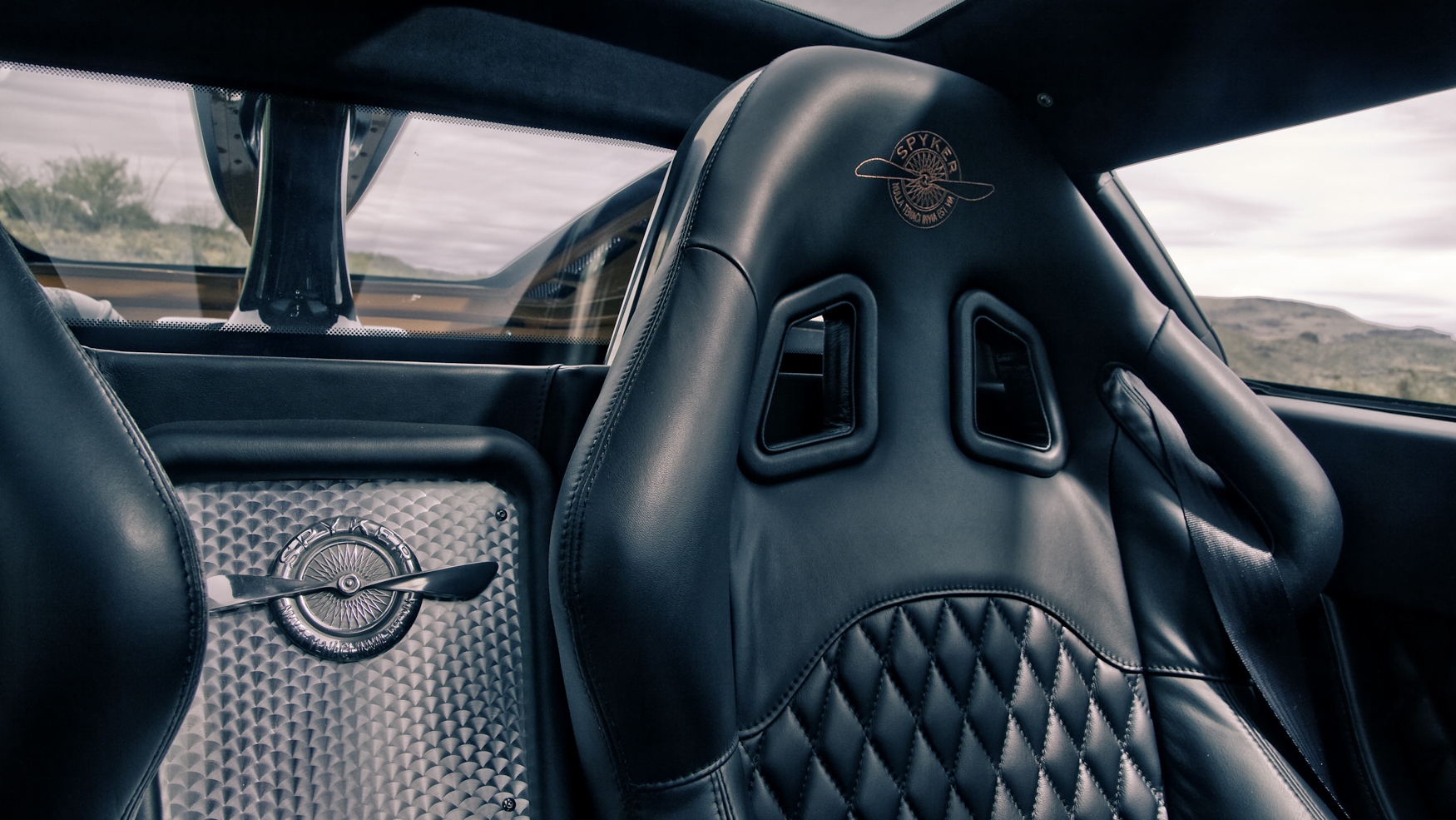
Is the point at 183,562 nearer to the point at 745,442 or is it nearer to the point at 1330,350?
the point at 745,442

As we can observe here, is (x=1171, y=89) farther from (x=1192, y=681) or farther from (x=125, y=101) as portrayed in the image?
(x=125, y=101)

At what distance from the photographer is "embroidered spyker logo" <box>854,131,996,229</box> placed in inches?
33.5

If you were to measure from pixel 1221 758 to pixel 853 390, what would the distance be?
0.52 meters

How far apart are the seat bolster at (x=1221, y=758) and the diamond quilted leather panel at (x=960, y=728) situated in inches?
0.7

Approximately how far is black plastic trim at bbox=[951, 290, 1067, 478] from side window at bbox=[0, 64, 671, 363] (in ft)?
1.71

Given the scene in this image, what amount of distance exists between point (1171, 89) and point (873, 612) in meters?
0.79

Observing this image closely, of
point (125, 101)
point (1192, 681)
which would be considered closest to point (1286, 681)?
point (1192, 681)

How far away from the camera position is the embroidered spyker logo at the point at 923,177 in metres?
0.85

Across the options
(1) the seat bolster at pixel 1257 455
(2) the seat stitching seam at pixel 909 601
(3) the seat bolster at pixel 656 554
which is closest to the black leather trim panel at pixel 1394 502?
(1) the seat bolster at pixel 1257 455

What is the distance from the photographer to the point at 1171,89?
1.05 meters

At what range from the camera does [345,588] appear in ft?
2.84

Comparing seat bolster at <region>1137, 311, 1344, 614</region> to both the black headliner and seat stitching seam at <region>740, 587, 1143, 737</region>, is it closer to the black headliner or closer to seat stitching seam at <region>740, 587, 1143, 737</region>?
seat stitching seam at <region>740, 587, 1143, 737</region>

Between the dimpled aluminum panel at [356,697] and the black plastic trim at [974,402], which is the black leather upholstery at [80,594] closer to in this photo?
the dimpled aluminum panel at [356,697]

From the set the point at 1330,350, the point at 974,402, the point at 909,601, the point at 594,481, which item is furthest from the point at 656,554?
the point at 1330,350
